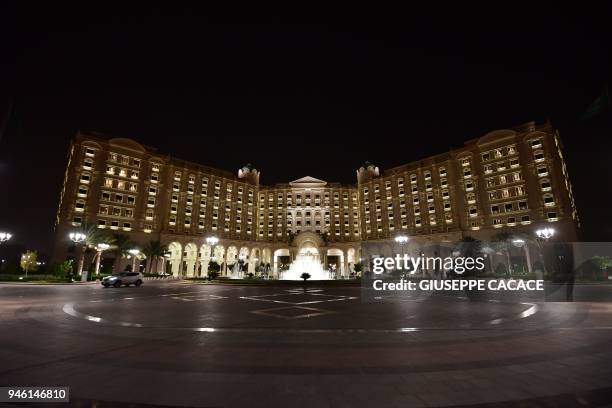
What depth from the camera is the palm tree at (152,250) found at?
6197cm

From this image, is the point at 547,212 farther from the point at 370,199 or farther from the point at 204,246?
the point at 204,246

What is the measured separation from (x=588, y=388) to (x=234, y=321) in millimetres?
9137

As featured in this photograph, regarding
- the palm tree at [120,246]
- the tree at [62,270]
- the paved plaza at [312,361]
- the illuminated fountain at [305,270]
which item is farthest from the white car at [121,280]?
the palm tree at [120,246]

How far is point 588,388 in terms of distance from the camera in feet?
14.8

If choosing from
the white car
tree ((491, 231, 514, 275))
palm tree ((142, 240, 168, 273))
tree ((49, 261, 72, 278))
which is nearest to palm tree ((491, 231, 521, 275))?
tree ((491, 231, 514, 275))

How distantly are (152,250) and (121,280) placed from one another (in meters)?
33.1

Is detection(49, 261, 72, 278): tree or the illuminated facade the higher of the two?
the illuminated facade

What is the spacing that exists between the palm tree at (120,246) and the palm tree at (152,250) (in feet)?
10.3

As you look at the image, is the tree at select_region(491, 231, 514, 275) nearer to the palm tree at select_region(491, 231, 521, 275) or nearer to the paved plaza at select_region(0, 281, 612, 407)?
the palm tree at select_region(491, 231, 521, 275)

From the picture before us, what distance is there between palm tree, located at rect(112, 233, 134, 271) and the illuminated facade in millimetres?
4033

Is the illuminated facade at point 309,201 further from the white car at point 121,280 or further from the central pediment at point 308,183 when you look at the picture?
the white car at point 121,280

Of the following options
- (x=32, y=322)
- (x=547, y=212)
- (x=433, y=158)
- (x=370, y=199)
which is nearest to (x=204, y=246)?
(x=370, y=199)

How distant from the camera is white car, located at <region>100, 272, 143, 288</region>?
3067 centimetres

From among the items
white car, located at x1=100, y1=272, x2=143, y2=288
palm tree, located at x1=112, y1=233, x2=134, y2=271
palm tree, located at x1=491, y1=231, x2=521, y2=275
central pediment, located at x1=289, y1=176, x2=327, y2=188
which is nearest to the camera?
white car, located at x1=100, y1=272, x2=143, y2=288
